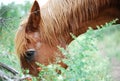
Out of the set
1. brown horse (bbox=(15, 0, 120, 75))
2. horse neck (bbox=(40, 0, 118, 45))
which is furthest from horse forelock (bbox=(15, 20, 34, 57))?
horse neck (bbox=(40, 0, 118, 45))

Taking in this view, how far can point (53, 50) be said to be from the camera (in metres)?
3.62

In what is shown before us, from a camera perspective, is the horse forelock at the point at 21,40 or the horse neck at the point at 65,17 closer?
the horse forelock at the point at 21,40

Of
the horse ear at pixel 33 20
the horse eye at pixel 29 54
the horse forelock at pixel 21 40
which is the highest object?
the horse ear at pixel 33 20

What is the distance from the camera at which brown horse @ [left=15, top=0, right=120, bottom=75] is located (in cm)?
355

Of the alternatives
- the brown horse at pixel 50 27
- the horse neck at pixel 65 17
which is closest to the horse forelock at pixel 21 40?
the brown horse at pixel 50 27

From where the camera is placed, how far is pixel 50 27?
3.63 m

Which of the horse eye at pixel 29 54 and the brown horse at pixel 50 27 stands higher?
the brown horse at pixel 50 27

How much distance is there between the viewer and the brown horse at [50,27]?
355cm

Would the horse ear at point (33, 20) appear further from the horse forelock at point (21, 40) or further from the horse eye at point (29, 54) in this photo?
the horse eye at point (29, 54)

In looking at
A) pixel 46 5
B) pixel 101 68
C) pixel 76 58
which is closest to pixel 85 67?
pixel 76 58

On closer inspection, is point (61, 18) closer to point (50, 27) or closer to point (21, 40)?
point (50, 27)

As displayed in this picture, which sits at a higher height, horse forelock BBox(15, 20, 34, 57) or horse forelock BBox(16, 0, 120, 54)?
horse forelock BBox(16, 0, 120, 54)

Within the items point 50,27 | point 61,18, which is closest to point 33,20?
point 50,27

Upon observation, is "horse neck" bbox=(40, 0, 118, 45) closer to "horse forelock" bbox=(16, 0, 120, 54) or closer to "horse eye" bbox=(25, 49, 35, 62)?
"horse forelock" bbox=(16, 0, 120, 54)
